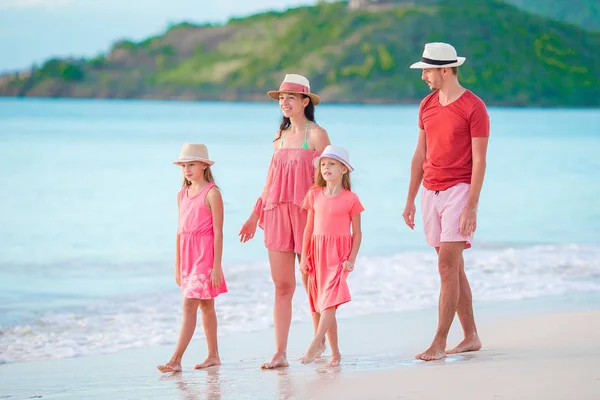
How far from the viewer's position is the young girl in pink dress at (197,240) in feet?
17.8

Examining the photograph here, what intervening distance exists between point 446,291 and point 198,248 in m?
1.32

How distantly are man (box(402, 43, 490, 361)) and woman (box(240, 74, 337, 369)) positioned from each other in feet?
1.90

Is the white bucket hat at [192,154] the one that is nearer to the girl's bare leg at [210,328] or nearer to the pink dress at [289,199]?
the pink dress at [289,199]

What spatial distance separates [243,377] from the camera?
5.17 meters

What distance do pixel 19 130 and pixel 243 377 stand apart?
188ft

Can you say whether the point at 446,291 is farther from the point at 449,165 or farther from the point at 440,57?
the point at 440,57

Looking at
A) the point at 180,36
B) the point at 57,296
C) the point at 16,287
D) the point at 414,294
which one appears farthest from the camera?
the point at 180,36

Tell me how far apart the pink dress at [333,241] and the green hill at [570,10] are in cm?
15147

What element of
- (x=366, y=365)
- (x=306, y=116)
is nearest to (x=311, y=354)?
(x=366, y=365)

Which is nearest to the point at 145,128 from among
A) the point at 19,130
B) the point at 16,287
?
the point at 19,130

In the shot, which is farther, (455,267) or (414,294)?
(414,294)

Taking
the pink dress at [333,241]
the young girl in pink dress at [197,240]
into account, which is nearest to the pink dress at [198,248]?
the young girl in pink dress at [197,240]

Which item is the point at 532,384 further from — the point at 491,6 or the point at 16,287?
the point at 491,6

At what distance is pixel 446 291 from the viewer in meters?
5.32
